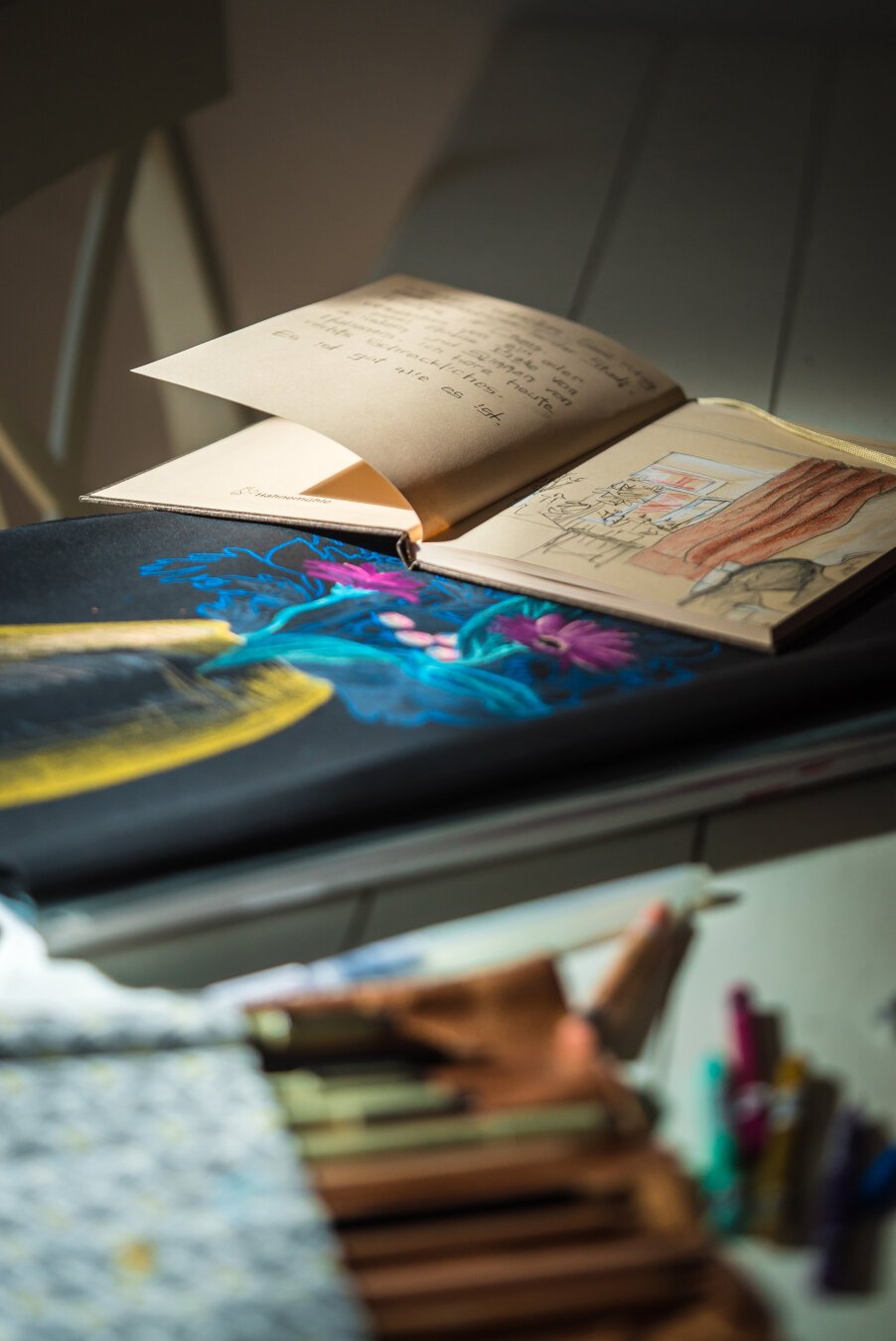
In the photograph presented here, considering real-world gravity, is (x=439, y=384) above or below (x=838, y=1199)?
above

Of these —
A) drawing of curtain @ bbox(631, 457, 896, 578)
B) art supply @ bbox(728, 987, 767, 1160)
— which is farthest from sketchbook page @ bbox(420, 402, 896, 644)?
art supply @ bbox(728, 987, 767, 1160)

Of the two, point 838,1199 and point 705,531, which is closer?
point 838,1199

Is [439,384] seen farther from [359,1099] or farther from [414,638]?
[359,1099]

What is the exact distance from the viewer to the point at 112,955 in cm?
39

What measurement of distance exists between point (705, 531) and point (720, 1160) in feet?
1.10

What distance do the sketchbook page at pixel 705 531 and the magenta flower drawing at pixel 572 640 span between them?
0.06 ft

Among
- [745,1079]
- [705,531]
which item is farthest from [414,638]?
[745,1079]

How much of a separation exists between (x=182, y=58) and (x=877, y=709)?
1.39 meters

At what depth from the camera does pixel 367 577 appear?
0.59 m

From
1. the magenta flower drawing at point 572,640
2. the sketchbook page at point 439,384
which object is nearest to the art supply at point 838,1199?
the magenta flower drawing at point 572,640

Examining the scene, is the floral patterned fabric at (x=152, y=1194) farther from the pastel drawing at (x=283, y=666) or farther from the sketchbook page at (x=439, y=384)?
the sketchbook page at (x=439, y=384)

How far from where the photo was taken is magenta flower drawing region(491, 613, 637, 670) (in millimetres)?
512

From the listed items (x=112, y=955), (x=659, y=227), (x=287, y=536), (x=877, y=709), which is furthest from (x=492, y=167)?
(x=112, y=955)

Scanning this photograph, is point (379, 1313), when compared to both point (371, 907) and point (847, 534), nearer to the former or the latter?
point (371, 907)
